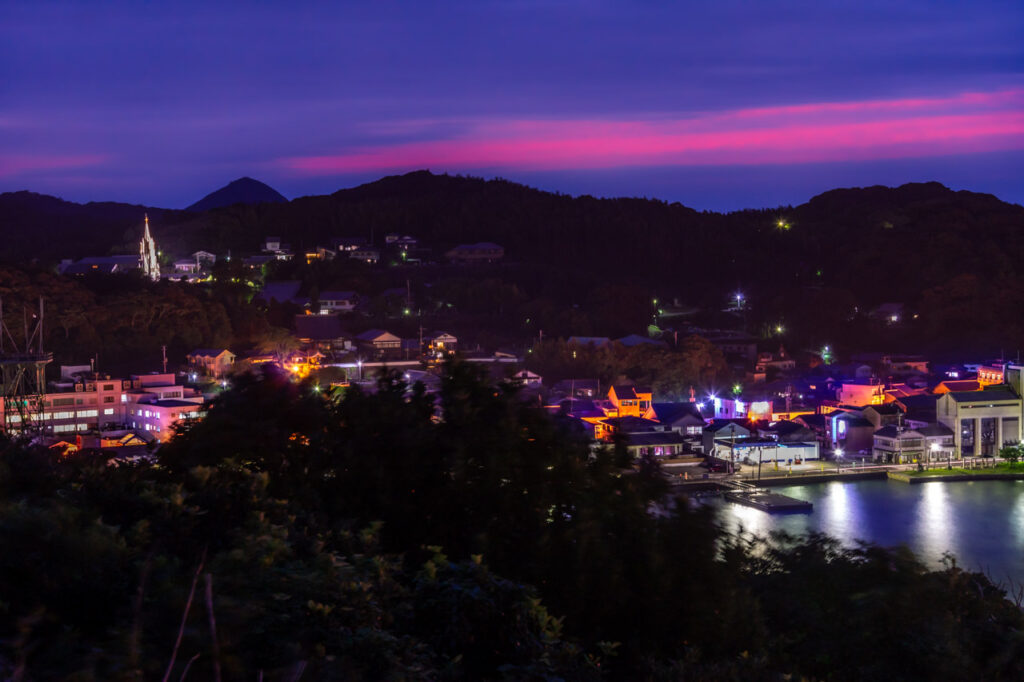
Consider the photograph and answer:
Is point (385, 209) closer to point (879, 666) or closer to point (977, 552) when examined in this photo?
point (977, 552)

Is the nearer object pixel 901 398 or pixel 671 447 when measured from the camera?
pixel 671 447

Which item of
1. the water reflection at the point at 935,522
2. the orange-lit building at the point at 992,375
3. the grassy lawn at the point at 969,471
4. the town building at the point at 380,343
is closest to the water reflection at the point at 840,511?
the water reflection at the point at 935,522

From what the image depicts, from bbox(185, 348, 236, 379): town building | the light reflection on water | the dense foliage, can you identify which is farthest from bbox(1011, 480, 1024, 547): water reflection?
bbox(185, 348, 236, 379): town building

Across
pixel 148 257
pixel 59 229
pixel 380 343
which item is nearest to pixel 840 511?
pixel 380 343

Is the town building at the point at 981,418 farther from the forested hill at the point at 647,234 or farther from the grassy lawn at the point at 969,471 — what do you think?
the forested hill at the point at 647,234

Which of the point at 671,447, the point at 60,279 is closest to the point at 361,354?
the point at 60,279

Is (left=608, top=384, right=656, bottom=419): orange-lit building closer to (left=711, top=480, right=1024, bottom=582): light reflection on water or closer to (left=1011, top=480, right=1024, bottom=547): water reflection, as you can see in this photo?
(left=711, top=480, right=1024, bottom=582): light reflection on water
